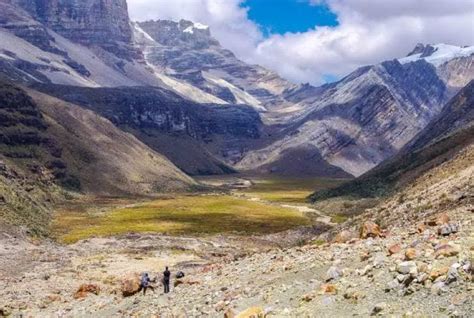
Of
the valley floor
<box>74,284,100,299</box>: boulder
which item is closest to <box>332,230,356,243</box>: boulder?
the valley floor

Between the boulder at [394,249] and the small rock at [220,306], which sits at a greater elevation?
the boulder at [394,249]

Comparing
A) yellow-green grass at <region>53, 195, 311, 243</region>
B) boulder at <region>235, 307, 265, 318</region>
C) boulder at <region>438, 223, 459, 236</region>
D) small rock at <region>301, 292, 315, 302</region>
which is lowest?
boulder at <region>235, 307, 265, 318</region>

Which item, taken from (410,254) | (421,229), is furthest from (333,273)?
(421,229)

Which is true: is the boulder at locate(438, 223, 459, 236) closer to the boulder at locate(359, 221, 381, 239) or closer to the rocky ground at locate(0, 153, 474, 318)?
the rocky ground at locate(0, 153, 474, 318)

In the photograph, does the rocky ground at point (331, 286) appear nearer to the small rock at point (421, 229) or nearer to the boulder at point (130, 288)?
the small rock at point (421, 229)

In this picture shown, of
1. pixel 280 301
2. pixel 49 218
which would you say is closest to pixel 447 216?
pixel 280 301

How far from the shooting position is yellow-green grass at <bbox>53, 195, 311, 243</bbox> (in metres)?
136

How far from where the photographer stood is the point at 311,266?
34.8 meters

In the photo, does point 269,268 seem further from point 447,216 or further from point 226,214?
point 226,214

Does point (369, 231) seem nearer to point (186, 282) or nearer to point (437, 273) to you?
point (186, 282)

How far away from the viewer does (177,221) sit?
156125 mm

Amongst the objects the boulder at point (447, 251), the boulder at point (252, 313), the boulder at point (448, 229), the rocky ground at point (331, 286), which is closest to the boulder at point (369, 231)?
the rocky ground at point (331, 286)

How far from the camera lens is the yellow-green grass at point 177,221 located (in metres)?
136

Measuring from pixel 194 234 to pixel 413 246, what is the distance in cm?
10260
